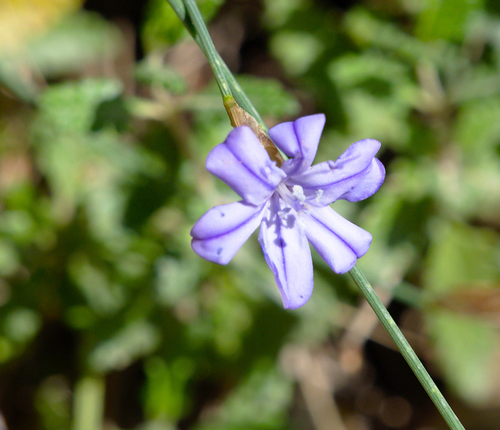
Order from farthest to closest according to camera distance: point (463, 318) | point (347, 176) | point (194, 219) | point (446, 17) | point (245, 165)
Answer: point (463, 318), point (446, 17), point (194, 219), point (347, 176), point (245, 165)

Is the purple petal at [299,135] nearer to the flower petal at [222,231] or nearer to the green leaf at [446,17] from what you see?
the flower petal at [222,231]

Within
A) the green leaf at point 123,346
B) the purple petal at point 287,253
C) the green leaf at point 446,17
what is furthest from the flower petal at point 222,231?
the green leaf at point 446,17

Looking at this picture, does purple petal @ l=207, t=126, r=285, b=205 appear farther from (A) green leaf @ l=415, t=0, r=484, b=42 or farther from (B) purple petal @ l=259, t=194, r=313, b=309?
(A) green leaf @ l=415, t=0, r=484, b=42

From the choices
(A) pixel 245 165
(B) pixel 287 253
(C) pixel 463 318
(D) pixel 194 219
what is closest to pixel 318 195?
(B) pixel 287 253

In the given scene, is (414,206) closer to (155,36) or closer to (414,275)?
(414,275)

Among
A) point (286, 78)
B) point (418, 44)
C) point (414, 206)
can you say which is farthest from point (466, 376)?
point (286, 78)

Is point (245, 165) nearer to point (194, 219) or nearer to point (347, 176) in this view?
point (347, 176)
